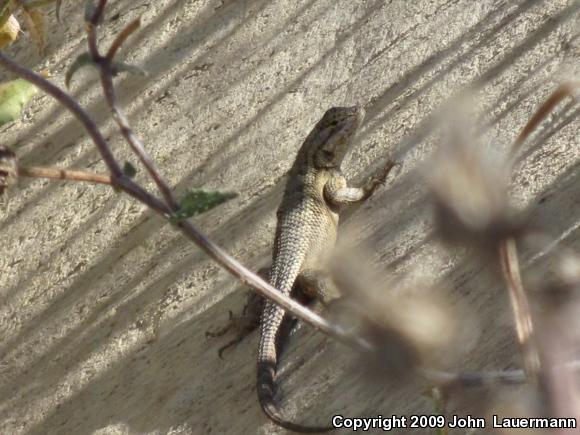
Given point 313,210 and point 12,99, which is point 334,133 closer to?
point 313,210

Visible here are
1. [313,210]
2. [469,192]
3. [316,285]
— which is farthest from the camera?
[313,210]

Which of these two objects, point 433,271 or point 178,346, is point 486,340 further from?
point 178,346

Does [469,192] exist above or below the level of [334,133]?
above

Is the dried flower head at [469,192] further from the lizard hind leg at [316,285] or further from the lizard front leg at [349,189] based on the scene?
the lizard front leg at [349,189]

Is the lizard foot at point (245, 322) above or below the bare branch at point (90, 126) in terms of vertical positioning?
below

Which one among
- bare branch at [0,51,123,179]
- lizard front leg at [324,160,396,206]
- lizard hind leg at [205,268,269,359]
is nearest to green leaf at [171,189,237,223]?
bare branch at [0,51,123,179]

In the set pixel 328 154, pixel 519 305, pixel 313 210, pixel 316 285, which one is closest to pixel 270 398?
pixel 316 285

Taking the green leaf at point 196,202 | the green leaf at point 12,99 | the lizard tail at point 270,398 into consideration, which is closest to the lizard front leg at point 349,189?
the lizard tail at point 270,398
